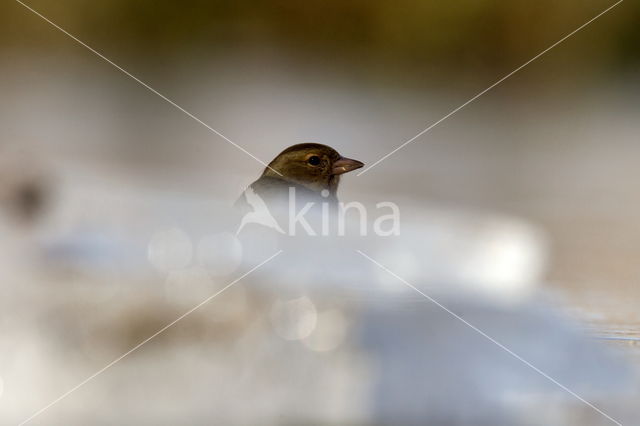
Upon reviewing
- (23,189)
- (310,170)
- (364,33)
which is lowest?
(23,189)

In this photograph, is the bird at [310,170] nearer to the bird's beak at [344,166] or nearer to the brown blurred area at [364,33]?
the bird's beak at [344,166]

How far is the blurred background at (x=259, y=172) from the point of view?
24.5 inches

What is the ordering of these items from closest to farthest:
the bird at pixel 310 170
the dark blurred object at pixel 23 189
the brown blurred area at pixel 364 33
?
the dark blurred object at pixel 23 189 → the bird at pixel 310 170 → the brown blurred area at pixel 364 33

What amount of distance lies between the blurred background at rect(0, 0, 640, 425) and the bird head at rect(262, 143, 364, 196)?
16 centimetres

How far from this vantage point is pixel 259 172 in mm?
3496

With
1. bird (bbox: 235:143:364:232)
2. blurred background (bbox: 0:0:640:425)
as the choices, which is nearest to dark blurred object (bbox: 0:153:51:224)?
blurred background (bbox: 0:0:640:425)

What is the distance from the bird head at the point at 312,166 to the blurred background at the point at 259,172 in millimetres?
155

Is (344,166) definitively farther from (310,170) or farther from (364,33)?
(364,33)

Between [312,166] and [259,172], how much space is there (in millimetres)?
961

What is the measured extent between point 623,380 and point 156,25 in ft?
14.7

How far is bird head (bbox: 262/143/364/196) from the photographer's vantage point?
8.32 ft

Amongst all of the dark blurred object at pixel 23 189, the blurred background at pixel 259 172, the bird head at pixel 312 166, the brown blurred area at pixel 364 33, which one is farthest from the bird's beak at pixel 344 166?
the brown blurred area at pixel 364 33

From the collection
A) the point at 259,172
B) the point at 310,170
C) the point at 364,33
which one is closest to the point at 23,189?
the point at 310,170

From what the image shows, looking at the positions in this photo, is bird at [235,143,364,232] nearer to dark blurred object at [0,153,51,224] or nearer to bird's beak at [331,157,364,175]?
bird's beak at [331,157,364,175]
